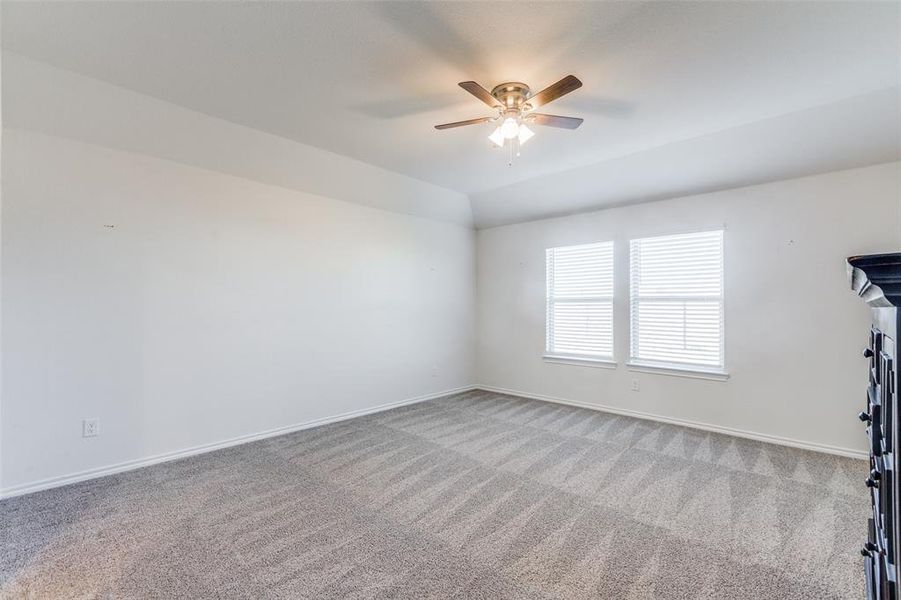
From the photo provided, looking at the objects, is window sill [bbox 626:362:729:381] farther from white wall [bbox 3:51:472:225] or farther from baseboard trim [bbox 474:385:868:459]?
white wall [bbox 3:51:472:225]

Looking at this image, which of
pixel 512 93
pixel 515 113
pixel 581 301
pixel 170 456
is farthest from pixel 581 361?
pixel 170 456

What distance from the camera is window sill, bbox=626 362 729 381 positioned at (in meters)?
3.92

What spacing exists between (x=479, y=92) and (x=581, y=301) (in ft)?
10.9

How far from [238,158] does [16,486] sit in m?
2.77

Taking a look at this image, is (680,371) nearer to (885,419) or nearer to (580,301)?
(580,301)

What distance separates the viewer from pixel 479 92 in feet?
7.33

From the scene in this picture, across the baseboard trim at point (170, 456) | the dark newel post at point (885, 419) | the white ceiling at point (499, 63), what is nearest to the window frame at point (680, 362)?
the white ceiling at point (499, 63)

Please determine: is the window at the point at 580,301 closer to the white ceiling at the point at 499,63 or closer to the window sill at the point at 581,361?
the window sill at the point at 581,361

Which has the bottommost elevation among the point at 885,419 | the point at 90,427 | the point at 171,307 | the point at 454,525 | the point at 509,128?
the point at 454,525

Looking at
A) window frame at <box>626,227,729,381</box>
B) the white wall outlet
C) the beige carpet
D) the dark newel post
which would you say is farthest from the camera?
window frame at <box>626,227,729,381</box>

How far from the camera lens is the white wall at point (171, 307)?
268cm

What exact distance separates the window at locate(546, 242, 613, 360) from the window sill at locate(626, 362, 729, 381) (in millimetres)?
356

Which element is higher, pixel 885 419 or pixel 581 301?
pixel 581 301

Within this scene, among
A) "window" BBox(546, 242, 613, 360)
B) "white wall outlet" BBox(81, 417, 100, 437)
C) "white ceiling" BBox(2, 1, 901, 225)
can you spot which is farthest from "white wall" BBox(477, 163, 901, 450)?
"white wall outlet" BBox(81, 417, 100, 437)
